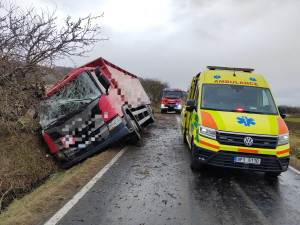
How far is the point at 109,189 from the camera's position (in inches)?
164

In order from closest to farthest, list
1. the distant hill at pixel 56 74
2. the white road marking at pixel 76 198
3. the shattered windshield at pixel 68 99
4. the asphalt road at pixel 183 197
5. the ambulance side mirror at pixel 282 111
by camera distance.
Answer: the white road marking at pixel 76 198 → the asphalt road at pixel 183 197 → the ambulance side mirror at pixel 282 111 → the distant hill at pixel 56 74 → the shattered windshield at pixel 68 99

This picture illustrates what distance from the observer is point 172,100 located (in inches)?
942

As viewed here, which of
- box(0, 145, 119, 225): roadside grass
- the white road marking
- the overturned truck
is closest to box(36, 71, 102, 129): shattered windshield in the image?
the overturned truck

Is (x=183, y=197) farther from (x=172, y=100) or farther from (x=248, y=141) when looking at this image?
(x=172, y=100)

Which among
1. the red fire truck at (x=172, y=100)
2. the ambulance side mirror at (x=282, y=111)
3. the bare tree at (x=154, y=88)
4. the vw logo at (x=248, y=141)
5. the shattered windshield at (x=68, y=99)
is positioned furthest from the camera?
the bare tree at (x=154, y=88)

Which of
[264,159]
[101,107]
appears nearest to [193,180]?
[264,159]

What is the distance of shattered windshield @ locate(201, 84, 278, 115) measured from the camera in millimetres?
5406

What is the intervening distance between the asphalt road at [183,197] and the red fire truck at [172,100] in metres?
18.2

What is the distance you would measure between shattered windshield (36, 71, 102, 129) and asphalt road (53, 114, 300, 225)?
1.92 meters

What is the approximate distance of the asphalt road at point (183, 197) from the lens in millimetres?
3264

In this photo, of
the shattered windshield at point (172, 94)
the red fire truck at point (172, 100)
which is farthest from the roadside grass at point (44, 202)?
the shattered windshield at point (172, 94)

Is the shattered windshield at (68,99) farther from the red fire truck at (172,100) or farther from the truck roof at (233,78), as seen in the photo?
the red fire truck at (172,100)

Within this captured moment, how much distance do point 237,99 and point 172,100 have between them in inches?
722

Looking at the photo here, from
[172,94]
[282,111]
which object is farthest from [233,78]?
[172,94]
